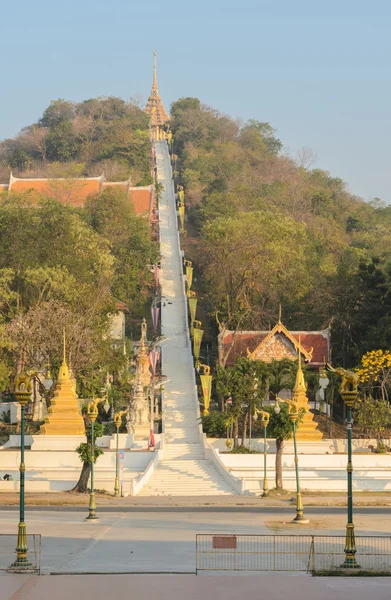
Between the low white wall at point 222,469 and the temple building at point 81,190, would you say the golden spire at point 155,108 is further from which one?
the low white wall at point 222,469

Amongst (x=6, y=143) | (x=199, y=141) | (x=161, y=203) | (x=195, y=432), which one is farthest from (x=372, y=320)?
(x=6, y=143)

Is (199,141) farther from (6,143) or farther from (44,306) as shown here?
(44,306)

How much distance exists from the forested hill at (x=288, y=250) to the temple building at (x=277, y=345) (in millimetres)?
1388

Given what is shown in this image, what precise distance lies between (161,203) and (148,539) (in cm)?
6942

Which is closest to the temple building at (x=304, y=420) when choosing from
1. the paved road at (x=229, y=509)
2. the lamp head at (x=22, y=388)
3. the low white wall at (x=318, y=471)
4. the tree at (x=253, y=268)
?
the low white wall at (x=318, y=471)

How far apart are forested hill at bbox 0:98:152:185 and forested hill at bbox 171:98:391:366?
15.4 ft

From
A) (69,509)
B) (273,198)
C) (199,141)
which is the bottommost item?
(69,509)

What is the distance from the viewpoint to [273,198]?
9400cm

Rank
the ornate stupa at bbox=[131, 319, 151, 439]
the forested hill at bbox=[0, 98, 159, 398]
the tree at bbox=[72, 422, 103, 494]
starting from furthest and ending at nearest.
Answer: the forested hill at bbox=[0, 98, 159, 398], the ornate stupa at bbox=[131, 319, 151, 439], the tree at bbox=[72, 422, 103, 494]

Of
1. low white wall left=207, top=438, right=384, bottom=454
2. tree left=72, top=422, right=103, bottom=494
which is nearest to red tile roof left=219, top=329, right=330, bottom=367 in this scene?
low white wall left=207, top=438, right=384, bottom=454

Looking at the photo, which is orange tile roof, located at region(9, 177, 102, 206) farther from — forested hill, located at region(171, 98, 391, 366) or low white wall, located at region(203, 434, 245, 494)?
low white wall, located at region(203, 434, 245, 494)

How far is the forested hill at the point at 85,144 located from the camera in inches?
4085

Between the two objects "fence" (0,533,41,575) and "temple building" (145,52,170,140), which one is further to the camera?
"temple building" (145,52,170,140)

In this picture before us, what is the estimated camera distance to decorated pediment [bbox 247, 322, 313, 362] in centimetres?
6134
